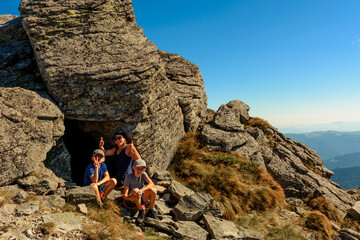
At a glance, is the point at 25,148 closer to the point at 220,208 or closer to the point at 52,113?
the point at 52,113

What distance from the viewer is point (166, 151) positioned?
14398mm

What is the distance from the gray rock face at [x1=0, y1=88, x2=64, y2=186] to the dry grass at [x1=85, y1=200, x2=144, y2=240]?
3.59 m

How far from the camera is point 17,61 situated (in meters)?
12.1

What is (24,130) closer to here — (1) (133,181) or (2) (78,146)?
(2) (78,146)

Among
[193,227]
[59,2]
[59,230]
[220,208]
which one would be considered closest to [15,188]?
[59,230]

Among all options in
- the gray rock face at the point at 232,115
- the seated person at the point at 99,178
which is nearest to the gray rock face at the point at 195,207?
the seated person at the point at 99,178

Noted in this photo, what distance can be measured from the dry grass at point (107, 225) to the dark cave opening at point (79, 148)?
5.34 meters

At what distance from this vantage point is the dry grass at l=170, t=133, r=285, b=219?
42.0ft

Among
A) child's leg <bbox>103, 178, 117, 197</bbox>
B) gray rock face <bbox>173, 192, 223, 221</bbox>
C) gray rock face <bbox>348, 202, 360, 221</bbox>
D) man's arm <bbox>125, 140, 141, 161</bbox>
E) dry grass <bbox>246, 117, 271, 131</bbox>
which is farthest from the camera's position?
dry grass <bbox>246, 117, 271, 131</bbox>

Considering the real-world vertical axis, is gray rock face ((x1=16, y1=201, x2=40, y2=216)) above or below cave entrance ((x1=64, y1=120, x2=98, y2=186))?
below

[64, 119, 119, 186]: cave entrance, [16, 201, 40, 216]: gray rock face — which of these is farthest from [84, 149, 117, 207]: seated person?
[64, 119, 119, 186]: cave entrance

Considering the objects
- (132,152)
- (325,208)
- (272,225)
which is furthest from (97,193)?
(325,208)

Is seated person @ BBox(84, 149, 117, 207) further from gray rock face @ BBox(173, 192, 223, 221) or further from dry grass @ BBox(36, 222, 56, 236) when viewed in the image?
gray rock face @ BBox(173, 192, 223, 221)

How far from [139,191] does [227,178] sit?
7152 millimetres
